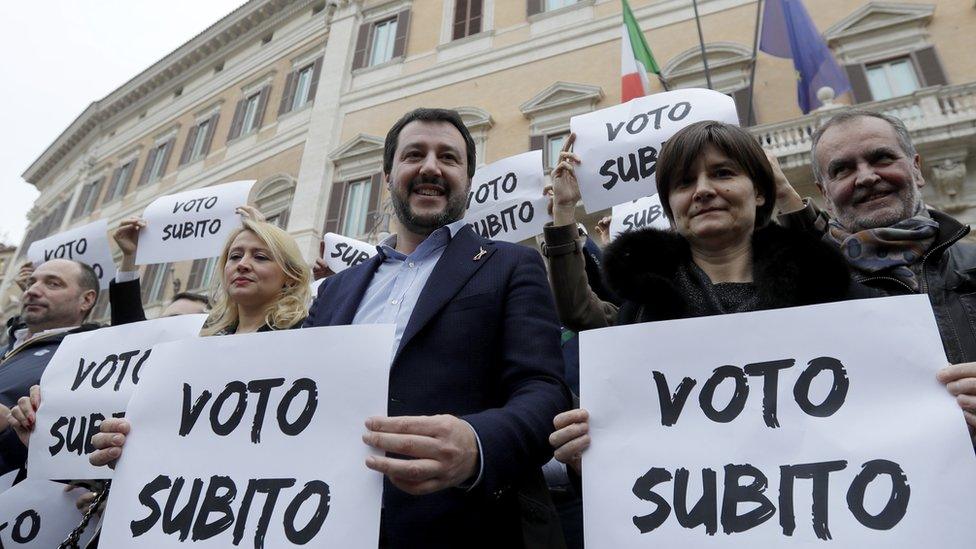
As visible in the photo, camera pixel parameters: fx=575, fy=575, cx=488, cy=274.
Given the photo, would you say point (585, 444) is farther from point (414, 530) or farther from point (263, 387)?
point (263, 387)

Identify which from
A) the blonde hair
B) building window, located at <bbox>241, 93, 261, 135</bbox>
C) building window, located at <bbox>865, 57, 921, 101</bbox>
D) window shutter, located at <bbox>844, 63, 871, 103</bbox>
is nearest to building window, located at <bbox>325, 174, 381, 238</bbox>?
building window, located at <bbox>241, 93, 261, 135</bbox>

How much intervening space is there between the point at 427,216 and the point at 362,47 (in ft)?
47.5

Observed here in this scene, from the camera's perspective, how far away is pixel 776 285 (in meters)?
1.40

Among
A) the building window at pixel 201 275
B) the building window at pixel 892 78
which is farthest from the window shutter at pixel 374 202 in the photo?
the building window at pixel 892 78

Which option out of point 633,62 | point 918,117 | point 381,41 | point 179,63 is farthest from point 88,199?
point 918,117

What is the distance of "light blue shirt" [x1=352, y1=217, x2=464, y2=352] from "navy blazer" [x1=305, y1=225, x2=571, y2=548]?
0.05 metres

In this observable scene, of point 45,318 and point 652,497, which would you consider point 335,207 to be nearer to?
point 45,318

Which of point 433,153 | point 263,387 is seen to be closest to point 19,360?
point 263,387

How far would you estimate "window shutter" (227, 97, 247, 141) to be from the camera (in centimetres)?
1655

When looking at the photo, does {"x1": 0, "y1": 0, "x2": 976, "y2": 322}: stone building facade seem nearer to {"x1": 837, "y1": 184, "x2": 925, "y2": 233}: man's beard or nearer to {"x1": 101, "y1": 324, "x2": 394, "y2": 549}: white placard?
{"x1": 837, "y1": 184, "x2": 925, "y2": 233}: man's beard

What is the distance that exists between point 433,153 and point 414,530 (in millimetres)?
1157

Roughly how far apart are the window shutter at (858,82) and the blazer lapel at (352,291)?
9.82m

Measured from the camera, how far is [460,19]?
44.9ft

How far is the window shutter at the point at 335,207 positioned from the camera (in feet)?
41.5
